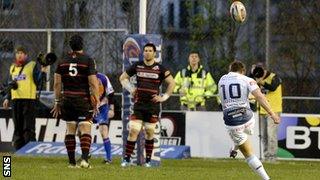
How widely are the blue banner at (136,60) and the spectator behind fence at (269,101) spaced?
3.63 m

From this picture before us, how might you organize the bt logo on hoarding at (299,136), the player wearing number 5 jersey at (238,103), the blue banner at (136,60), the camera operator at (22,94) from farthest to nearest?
1. the bt logo on hoarding at (299,136)
2. the camera operator at (22,94)
3. the blue banner at (136,60)
4. the player wearing number 5 jersey at (238,103)

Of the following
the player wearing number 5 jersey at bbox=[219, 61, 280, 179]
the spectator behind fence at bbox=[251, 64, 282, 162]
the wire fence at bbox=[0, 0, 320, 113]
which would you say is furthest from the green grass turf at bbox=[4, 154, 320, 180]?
the wire fence at bbox=[0, 0, 320, 113]

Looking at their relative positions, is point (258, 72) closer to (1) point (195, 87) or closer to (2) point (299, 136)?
(2) point (299, 136)

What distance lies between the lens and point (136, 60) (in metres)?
20.7

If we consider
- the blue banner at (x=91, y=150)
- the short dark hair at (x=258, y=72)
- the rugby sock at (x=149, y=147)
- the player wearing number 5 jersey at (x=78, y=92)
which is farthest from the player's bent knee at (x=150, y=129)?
the short dark hair at (x=258, y=72)

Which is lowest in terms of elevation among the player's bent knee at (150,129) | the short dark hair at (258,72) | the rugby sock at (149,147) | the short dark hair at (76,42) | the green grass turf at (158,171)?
the green grass turf at (158,171)

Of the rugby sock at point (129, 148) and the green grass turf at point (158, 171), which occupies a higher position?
the rugby sock at point (129, 148)

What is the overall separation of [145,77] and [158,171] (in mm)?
2146

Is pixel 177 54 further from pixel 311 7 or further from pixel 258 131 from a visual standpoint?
pixel 258 131

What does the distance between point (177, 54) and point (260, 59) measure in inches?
142

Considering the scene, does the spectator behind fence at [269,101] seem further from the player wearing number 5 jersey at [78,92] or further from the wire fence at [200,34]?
the player wearing number 5 jersey at [78,92]

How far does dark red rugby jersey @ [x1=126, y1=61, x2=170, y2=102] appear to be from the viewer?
66.7ft

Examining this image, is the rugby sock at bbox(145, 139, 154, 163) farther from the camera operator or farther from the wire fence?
the wire fence

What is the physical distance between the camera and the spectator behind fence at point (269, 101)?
23812mm
